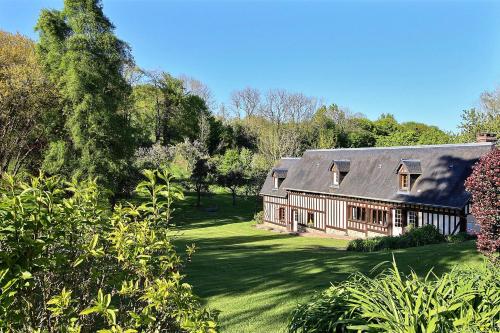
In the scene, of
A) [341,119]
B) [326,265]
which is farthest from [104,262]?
[341,119]

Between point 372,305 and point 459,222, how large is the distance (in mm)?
17568

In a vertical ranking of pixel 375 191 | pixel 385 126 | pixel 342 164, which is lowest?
pixel 375 191

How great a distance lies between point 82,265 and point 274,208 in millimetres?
29378

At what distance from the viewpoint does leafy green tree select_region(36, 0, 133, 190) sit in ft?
71.8

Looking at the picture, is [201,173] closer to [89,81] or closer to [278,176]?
[278,176]

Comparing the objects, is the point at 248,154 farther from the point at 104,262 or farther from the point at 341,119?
the point at 104,262

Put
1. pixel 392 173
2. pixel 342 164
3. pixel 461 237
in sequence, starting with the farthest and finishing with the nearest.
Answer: pixel 342 164
pixel 392 173
pixel 461 237

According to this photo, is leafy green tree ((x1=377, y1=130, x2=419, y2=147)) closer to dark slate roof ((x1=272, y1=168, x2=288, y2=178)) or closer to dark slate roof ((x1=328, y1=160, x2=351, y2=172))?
dark slate roof ((x1=272, y1=168, x2=288, y2=178))

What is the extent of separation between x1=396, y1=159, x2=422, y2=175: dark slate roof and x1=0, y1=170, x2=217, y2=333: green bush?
21.1 metres

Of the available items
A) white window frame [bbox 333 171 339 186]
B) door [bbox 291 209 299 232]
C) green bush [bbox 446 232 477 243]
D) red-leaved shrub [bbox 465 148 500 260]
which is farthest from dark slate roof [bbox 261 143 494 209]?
red-leaved shrub [bbox 465 148 500 260]

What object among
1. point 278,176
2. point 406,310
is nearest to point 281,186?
point 278,176

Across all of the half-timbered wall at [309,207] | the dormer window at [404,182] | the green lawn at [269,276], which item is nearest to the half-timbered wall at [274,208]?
the half-timbered wall at [309,207]

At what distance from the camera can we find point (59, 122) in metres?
22.7

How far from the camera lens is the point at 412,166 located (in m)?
21.8
